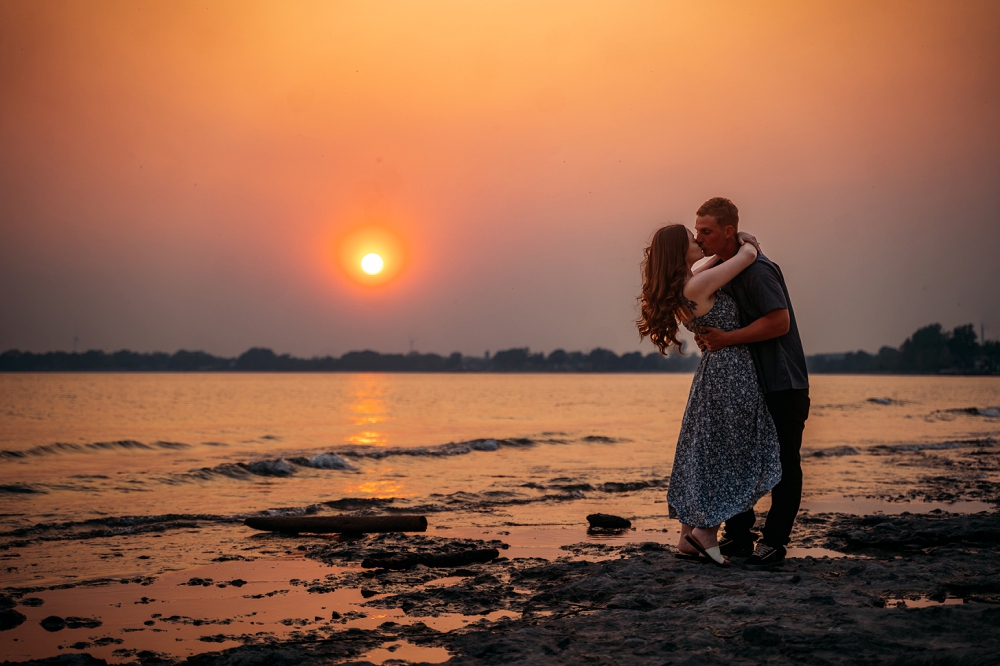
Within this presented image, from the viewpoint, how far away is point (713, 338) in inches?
197

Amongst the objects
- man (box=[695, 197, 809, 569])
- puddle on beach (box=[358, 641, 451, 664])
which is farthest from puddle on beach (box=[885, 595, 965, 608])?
puddle on beach (box=[358, 641, 451, 664])

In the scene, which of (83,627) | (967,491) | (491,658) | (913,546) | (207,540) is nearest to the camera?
(491,658)

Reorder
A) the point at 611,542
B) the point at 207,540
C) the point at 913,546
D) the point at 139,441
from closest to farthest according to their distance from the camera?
the point at 913,546
the point at 611,542
the point at 207,540
the point at 139,441

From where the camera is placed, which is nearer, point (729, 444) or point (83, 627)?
point (83, 627)

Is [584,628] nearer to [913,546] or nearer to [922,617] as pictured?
[922,617]

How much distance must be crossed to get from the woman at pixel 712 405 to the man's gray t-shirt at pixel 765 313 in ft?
0.23

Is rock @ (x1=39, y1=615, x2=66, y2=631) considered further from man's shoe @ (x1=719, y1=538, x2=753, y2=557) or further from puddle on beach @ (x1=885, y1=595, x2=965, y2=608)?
puddle on beach @ (x1=885, y1=595, x2=965, y2=608)

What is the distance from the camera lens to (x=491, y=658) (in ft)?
11.1

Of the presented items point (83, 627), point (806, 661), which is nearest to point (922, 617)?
point (806, 661)

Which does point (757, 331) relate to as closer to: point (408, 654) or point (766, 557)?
point (766, 557)

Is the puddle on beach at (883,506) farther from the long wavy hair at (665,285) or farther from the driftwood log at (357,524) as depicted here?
the long wavy hair at (665,285)

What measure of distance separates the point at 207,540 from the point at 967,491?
9.35 meters

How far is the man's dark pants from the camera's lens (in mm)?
5004

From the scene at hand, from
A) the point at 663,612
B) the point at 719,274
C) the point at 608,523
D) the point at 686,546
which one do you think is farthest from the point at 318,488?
the point at 663,612
